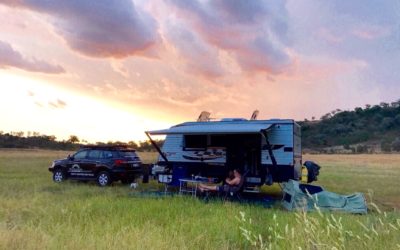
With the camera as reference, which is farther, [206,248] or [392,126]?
[392,126]

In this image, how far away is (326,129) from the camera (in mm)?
81875

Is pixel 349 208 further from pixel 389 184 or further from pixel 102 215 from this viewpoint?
pixel 389 184

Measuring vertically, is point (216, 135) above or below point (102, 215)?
above

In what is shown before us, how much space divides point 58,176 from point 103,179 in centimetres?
239

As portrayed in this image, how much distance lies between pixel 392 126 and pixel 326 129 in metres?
10.8

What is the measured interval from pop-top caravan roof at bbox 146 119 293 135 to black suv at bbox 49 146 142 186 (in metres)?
3.36

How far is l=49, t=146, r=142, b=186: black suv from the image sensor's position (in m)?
18.9

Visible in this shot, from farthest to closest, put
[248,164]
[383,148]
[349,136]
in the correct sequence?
[349,136]
[383,148]
[248,164]

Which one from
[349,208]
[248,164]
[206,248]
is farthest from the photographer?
[248,164]

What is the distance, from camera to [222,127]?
15.3m

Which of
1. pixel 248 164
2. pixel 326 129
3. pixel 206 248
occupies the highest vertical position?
pixel 326 129

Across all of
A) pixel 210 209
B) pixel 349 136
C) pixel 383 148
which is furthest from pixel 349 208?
pixel 349 136

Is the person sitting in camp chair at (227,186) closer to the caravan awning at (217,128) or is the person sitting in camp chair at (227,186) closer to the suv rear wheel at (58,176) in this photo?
the caravan awning at (217,128)

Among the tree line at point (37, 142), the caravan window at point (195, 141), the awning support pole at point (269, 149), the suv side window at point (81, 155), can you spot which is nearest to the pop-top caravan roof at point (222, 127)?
the awning support pole at point (269, 149)
